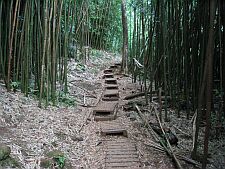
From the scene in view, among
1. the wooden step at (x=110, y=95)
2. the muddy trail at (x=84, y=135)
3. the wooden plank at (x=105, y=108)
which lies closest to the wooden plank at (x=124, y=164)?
the muddy trail at (x=84, y=135)

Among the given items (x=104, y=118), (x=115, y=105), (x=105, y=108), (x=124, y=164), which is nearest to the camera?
(x=124, y=164)

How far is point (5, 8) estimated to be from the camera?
4.73 meters

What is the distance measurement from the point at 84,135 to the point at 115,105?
162cm

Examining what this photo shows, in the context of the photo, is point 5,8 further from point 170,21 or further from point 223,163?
point 223,163

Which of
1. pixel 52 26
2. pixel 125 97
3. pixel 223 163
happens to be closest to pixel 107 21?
pixel 125 97

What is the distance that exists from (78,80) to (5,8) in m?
3.39

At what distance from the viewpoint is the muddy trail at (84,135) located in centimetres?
338

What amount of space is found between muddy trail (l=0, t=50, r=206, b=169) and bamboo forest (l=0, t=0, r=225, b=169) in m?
0.01

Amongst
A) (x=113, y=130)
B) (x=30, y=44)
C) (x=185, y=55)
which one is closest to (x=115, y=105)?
(x=113, y=130)

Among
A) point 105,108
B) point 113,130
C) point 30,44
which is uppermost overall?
point 30,44

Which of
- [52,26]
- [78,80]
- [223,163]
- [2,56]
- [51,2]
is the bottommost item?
[223,163]

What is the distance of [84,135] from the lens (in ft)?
14.2

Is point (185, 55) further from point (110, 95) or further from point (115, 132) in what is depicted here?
point (110, 95)

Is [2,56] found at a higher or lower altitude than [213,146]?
higher
